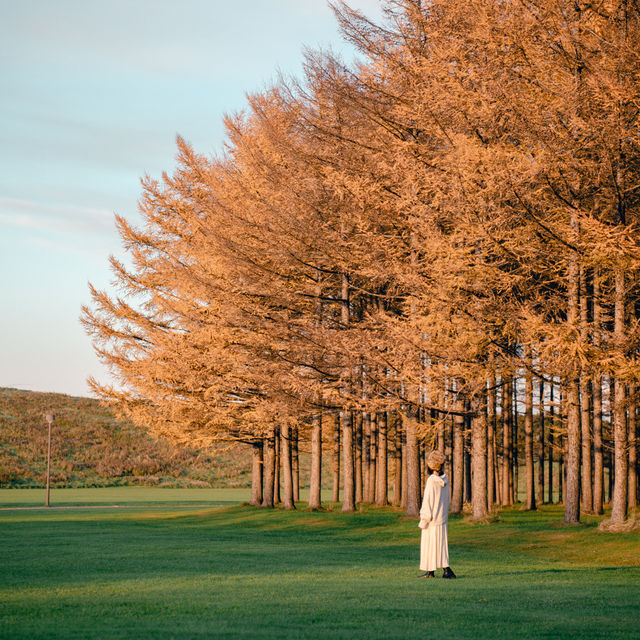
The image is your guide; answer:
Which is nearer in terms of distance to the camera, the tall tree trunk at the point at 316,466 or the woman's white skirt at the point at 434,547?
the woman's white skirt at the point at 434,547

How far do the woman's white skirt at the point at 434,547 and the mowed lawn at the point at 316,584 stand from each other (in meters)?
0.28

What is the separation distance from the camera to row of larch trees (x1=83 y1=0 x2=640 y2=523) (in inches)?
637

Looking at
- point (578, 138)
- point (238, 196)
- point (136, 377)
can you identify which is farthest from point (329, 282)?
point (578, 138)

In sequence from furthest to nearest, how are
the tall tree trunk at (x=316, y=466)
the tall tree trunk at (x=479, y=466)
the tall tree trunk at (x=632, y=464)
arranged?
the tall tree trunk at (x=316, y=466) < the tall tree trunk at (x=632, y=464) < the tall tree trunk at (x=479, y=466)

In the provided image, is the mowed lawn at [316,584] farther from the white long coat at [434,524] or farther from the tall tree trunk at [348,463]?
the tall tree trunk at [348,463]

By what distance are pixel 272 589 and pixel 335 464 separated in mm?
27011

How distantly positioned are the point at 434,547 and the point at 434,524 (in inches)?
12.6

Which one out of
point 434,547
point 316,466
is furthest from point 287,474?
point 434,547

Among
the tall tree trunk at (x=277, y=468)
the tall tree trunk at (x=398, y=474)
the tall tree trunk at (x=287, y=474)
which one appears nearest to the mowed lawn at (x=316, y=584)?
the tall tree trunk at (x=287, y=474)

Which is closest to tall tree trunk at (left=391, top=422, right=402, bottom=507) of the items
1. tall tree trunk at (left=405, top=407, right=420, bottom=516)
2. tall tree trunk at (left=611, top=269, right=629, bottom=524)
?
tall tree trunk at (left=405, top=407, right=420, bottom=516)

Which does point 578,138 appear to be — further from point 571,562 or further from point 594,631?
point 594,631

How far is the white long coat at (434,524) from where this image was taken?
10606mm

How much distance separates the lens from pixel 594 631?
7121 mm

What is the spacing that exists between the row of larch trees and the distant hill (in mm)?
26329
